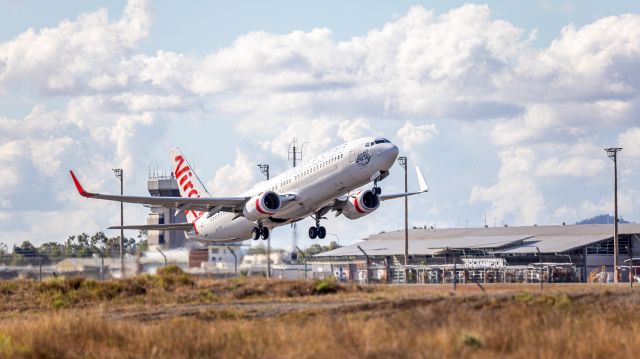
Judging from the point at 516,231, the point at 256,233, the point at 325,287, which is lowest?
the point at 325,287

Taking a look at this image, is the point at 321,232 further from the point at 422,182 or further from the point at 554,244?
the point at 554,244

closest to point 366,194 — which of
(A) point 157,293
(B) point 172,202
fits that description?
(B) point 172,202

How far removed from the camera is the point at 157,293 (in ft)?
149

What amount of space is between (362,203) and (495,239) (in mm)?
57444

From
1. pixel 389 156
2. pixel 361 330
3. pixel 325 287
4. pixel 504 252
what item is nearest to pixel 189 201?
pixel 389 156

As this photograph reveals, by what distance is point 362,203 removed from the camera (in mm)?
63938

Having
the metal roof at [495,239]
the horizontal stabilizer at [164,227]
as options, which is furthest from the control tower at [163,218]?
the metal roof at [495,239]

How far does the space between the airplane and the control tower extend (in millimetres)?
2032

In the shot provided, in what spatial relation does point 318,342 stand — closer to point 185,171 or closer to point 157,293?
point 157,293

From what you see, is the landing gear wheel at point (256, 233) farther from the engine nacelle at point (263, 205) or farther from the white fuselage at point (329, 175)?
the engine nacelle at point (263, 205)

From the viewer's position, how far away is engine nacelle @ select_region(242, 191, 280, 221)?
197ft

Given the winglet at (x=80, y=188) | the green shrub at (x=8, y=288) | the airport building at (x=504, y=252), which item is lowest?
the green shrub at (x=8, y=288)

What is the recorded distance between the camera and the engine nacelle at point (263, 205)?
197 feet

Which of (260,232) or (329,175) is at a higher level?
(329,175)
